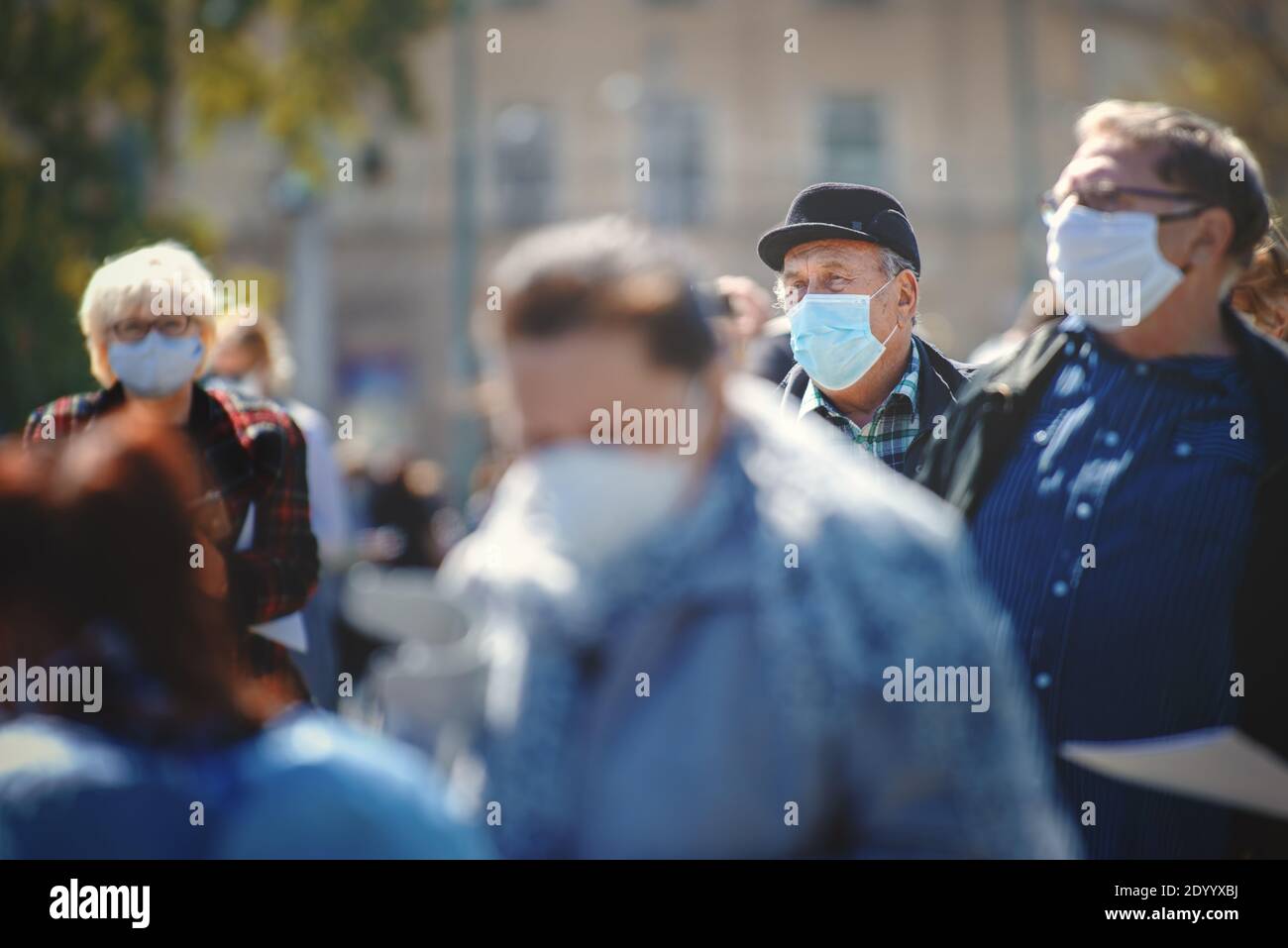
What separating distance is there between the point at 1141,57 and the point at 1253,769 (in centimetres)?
Answer: 3202

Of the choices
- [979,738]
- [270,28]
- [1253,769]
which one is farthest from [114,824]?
[270,28]

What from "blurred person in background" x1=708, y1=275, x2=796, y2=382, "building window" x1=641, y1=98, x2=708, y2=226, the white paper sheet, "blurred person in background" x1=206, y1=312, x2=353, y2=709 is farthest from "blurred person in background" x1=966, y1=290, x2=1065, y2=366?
"building window" x1=641, y1=98, x2=708, y2=226

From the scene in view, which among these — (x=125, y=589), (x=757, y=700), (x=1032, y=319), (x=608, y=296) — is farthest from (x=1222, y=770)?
(x=1032, y=319)

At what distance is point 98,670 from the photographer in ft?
7.51

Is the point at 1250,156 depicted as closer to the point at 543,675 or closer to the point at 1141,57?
the point at 543,675

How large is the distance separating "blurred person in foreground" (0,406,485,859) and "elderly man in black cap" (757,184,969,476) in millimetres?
2376

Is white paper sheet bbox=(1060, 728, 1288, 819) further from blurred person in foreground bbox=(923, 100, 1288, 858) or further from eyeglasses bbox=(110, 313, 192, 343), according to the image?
eyeglasses bbox=(110, 313, 192, 343)

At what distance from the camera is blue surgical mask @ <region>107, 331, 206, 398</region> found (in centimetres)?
448

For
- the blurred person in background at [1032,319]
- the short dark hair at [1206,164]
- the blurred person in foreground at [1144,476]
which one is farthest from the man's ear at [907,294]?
the short dark hair at [1206,164]

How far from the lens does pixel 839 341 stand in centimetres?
451

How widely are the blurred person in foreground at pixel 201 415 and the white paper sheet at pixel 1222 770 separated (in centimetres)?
204

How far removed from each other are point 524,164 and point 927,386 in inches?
1070

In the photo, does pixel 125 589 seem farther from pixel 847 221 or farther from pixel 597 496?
pixel 847 221
